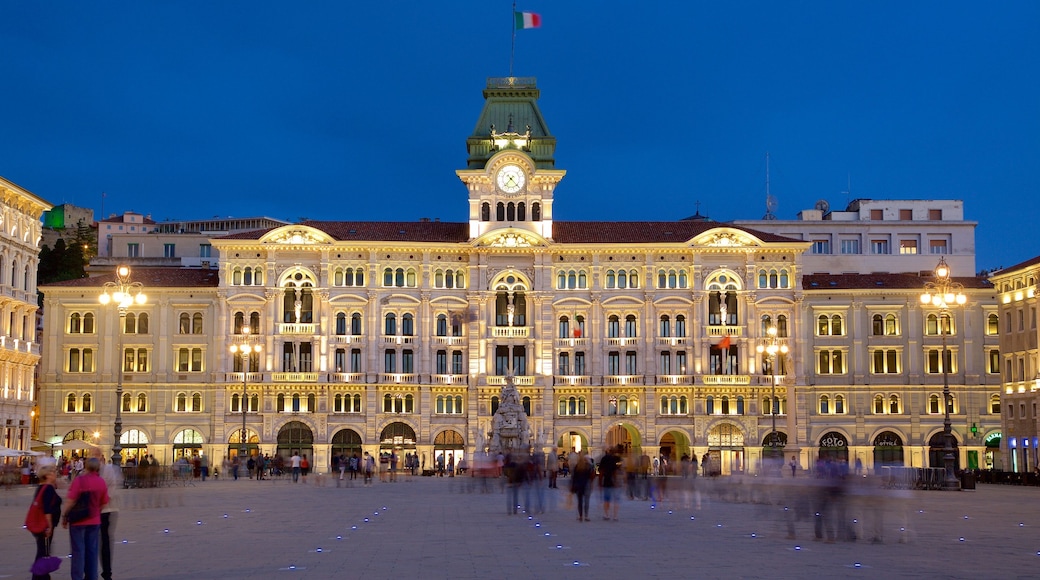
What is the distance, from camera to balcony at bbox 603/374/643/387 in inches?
3524

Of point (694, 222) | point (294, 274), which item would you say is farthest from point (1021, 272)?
point (294, 274)

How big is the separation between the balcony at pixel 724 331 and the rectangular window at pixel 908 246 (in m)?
26.8

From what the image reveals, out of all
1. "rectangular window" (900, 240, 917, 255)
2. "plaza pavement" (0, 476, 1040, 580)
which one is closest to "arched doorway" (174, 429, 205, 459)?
"plaza pavement" (0, 476, 1040, 580)

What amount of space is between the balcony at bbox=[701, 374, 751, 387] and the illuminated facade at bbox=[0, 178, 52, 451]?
138 ft

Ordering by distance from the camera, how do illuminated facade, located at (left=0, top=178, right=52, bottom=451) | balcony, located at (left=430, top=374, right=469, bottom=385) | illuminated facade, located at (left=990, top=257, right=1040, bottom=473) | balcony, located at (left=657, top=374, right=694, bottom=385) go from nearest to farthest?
illuminated facade, located at (left=0, top=178, right=52, bottom=451) < illuminated facade, located at (left=990, top=257, right=1040, bottom=473) < balcony, located at (left=657, top=374, right=694, bottom=385) < balcony, located at (left=430, top=374, right=469, bottom=385)

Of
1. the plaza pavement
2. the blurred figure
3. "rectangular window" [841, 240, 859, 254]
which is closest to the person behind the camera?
the plaza pavement

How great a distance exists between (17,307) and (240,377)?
20.1 m

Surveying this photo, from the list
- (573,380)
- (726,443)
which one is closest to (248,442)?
(573,380)

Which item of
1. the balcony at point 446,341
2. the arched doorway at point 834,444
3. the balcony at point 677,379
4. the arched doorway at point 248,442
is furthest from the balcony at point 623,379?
the arched doorway at point 248,442

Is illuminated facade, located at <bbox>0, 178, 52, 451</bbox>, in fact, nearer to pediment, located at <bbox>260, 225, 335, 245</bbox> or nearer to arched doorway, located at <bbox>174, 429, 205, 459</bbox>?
arched doorway, located at <bbox>174, 429, 205, 459</bbox>

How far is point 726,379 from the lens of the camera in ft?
292

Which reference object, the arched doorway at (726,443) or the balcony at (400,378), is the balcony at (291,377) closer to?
the balcony at (400,378)

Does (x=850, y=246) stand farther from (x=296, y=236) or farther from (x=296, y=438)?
(x=296, y=438)

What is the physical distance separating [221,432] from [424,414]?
13403 millimetres
